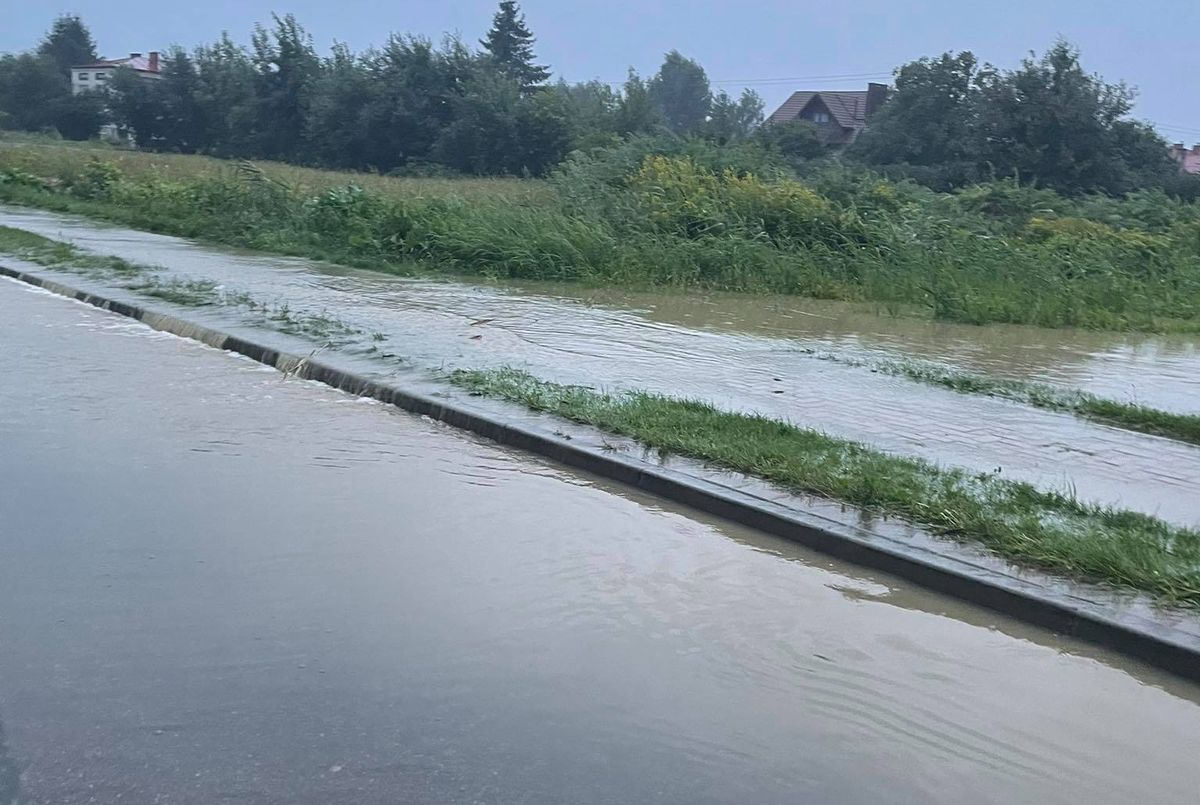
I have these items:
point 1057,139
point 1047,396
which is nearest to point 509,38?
point 1057,139

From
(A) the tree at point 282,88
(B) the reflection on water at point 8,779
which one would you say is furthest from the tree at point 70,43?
(B) the reflection on water at point 8,779

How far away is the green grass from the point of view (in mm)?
5828

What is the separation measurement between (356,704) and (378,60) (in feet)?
194

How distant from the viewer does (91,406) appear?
28.9 feet

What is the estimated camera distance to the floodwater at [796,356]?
855 centimetres

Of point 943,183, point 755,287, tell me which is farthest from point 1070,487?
point 943,183

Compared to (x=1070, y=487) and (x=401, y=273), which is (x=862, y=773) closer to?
(x=1070, y=487)

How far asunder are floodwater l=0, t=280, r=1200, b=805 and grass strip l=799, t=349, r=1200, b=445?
4.66 metres

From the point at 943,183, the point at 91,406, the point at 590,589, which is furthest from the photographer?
the point at 943,183

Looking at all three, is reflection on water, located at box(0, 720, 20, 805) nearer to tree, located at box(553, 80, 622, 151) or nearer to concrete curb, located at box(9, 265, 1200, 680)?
concrete curb, located at box(9, 265, 1200, 680)

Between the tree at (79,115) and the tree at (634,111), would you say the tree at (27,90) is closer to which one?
the tree at (79,115)

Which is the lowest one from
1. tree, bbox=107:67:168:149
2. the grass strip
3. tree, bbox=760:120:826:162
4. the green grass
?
the green grass

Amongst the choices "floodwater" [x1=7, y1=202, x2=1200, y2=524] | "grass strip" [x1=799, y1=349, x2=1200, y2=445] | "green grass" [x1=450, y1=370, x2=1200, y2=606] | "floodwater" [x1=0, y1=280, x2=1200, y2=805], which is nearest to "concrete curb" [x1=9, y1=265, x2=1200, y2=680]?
"floodwater" [x1=0, y1=280, x2=1200, y2=805]

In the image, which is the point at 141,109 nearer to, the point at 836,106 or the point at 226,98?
the point at 226,98
